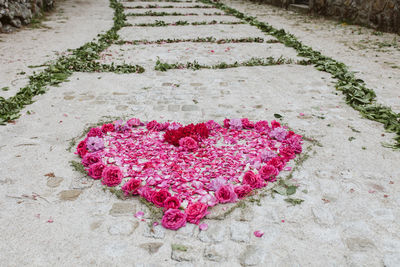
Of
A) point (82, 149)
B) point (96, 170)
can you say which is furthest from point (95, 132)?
point (96, 170)

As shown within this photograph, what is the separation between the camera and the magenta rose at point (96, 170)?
3152 mm

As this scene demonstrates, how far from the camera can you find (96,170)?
318 cm

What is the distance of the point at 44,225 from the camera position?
2.58m

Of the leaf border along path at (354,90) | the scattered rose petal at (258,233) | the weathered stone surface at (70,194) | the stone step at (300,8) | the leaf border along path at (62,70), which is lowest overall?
the leaf border along path at (62,70)

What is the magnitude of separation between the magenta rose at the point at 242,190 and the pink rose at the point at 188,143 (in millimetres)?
865

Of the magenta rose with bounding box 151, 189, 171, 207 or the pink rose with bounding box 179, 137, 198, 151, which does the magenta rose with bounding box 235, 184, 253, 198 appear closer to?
the magenta rose with bounding box 151, 189, 171, 207

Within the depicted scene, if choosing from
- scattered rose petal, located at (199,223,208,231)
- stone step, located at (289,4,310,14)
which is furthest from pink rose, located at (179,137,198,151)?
stone step, located at (289,4,310,14)

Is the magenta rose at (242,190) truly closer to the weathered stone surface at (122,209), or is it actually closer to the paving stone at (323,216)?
the paving stone at (323,216)

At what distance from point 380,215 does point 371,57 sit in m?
6.27

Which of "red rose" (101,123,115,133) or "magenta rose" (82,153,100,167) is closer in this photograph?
"magenta rose" (82,153,100,167)

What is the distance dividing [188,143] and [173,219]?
48.4 inches

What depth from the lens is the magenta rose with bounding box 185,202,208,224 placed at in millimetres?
2600

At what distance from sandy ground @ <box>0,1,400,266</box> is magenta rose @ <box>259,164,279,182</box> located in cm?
23

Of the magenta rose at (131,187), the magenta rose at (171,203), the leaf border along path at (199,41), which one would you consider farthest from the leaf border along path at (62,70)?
the magenta rose at (171,203)
